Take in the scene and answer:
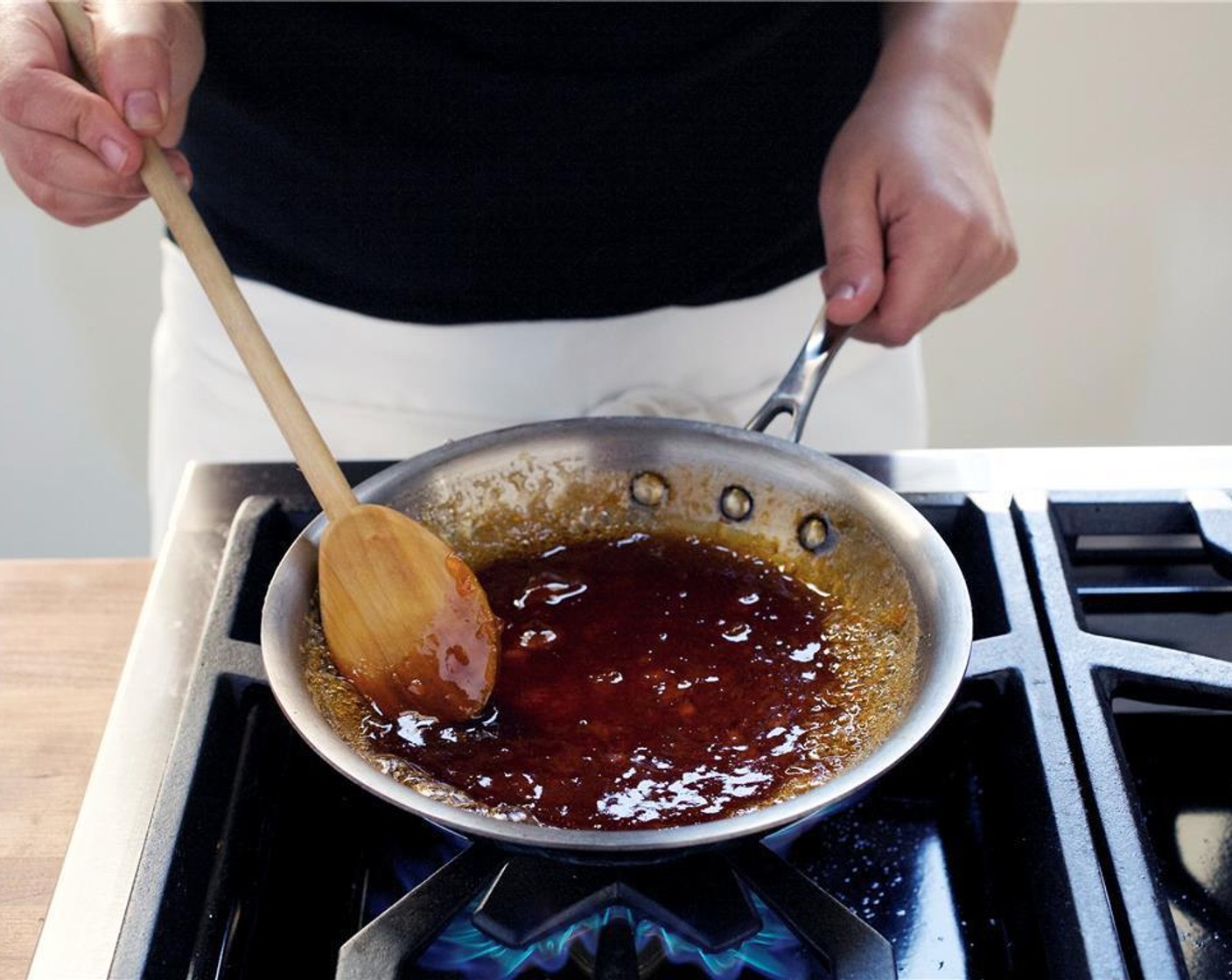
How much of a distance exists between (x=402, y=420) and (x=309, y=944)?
18.7 inches

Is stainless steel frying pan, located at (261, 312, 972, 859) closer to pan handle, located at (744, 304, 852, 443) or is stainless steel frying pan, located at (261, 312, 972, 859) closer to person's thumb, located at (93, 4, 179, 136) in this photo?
pan handle, located at (744, 304, 852, 443)

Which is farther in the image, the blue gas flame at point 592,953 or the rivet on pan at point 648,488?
the rivet on pan at point 648,488

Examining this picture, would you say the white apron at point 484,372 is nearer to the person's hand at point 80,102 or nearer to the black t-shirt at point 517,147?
the black t-shirt at point 517,147

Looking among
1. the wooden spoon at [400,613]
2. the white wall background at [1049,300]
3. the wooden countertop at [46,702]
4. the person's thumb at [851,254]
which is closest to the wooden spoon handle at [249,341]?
the wooden spoon at [400,613]

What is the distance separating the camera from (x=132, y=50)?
2.37 feet

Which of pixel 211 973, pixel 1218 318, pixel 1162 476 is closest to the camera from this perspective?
pixel 211 973

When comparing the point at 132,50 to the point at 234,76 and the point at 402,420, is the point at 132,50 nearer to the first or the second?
the point at 234,76

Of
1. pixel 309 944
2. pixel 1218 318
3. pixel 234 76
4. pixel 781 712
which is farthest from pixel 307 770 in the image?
pixel 1218 318

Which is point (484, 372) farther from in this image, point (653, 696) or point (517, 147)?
point (653, 696)

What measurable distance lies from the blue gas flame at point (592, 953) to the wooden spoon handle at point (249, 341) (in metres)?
0.22

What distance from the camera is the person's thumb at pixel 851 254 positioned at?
838 mm

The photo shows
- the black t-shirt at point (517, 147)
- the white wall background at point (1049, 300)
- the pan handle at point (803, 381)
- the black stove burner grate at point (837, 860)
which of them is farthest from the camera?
the white wall background at point (1049, 300)

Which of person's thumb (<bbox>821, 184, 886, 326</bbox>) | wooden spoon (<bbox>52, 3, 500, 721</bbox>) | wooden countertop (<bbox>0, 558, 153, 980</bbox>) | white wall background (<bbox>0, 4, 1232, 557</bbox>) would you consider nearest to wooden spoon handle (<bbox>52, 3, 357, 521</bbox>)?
wooden spoon (<bbox>52, 3, 500, 721</bbox>)

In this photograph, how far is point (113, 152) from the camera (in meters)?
0.71
